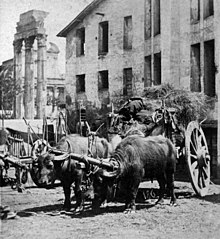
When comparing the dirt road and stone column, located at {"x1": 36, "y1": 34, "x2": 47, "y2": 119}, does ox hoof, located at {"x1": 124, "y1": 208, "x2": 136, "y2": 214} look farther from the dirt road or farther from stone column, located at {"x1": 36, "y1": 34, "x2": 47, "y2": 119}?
stone column, located at {"x1": 36, "y1": 34, "x2": 47, "y2": 119}

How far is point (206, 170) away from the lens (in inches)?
307

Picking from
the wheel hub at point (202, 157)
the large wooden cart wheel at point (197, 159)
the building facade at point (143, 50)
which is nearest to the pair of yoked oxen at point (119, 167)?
the large wooden cart wheel at point (197, 159)

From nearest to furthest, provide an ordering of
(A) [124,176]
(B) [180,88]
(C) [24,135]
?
(A) [124,176], (C) [24,135], (B) [180,88]

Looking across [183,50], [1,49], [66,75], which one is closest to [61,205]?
[1,49]

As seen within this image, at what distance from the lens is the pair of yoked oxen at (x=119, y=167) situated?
6016mm

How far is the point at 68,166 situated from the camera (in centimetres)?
621

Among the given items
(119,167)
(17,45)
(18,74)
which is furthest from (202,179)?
(17,45)

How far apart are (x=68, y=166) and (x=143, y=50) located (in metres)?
4.36

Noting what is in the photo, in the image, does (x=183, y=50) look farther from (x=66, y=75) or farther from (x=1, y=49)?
(x=1, y=49)

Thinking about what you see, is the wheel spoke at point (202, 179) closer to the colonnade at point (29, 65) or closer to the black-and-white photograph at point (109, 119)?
the black-and-white photograph at point (109, 119)

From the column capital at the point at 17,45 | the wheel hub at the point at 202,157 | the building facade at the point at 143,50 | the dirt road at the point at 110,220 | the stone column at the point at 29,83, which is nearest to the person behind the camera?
the dirt road at the point at 110,220

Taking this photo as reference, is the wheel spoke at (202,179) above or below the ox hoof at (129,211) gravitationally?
above

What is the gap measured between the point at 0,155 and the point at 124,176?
1753 millimetres

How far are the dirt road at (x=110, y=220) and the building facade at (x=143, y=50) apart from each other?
3166 mm
